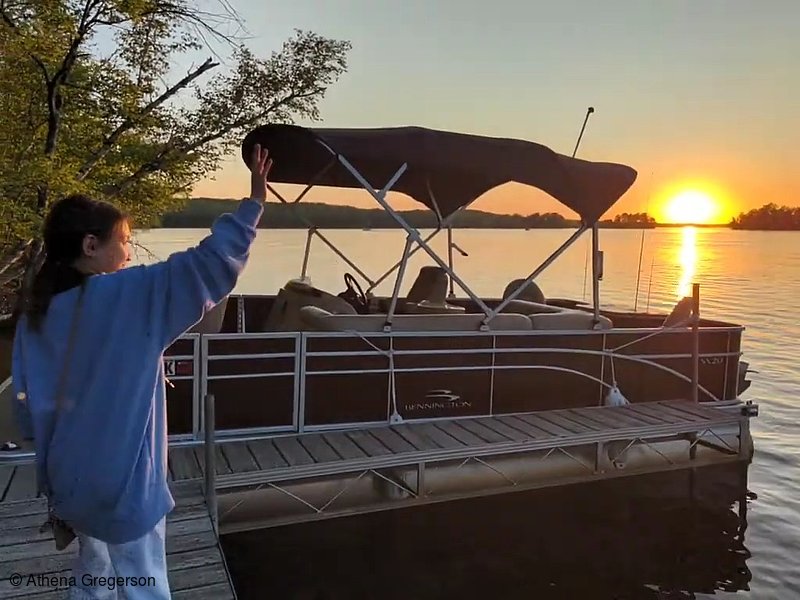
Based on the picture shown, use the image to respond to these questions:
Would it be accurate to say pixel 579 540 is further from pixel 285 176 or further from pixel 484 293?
pixel 484 293

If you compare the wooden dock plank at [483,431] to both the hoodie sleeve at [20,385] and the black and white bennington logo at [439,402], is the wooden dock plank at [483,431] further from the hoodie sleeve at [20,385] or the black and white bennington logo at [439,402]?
the hoodie sleeve at [20,385]

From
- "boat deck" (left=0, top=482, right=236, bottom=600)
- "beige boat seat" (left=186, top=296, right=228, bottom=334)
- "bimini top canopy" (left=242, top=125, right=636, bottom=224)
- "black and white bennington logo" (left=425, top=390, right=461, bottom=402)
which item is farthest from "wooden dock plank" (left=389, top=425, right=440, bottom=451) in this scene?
"bimini top canopy" (left=242, top=125, right=636, bottom=224)

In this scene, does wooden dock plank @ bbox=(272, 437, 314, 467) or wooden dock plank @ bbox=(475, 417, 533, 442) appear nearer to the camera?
wooden dock plank @ bbox=(272, 437, 314, 467)

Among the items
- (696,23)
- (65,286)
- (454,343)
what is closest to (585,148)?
(454,343)

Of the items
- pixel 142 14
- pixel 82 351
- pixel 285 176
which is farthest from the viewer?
pixel 142 14

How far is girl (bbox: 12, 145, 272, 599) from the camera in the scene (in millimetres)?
1608

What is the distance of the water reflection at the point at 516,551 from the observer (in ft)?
16.2

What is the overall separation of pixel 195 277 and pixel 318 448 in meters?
3.47

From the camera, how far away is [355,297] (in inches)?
261

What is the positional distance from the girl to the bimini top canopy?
3.41m

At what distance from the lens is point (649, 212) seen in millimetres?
7395

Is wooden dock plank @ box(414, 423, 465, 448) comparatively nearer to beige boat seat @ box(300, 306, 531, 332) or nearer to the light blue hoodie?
beige boat seat @ box(300, 306, 531, 332)

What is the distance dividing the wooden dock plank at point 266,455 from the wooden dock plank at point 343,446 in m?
0.41

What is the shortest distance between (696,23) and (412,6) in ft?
15.9
